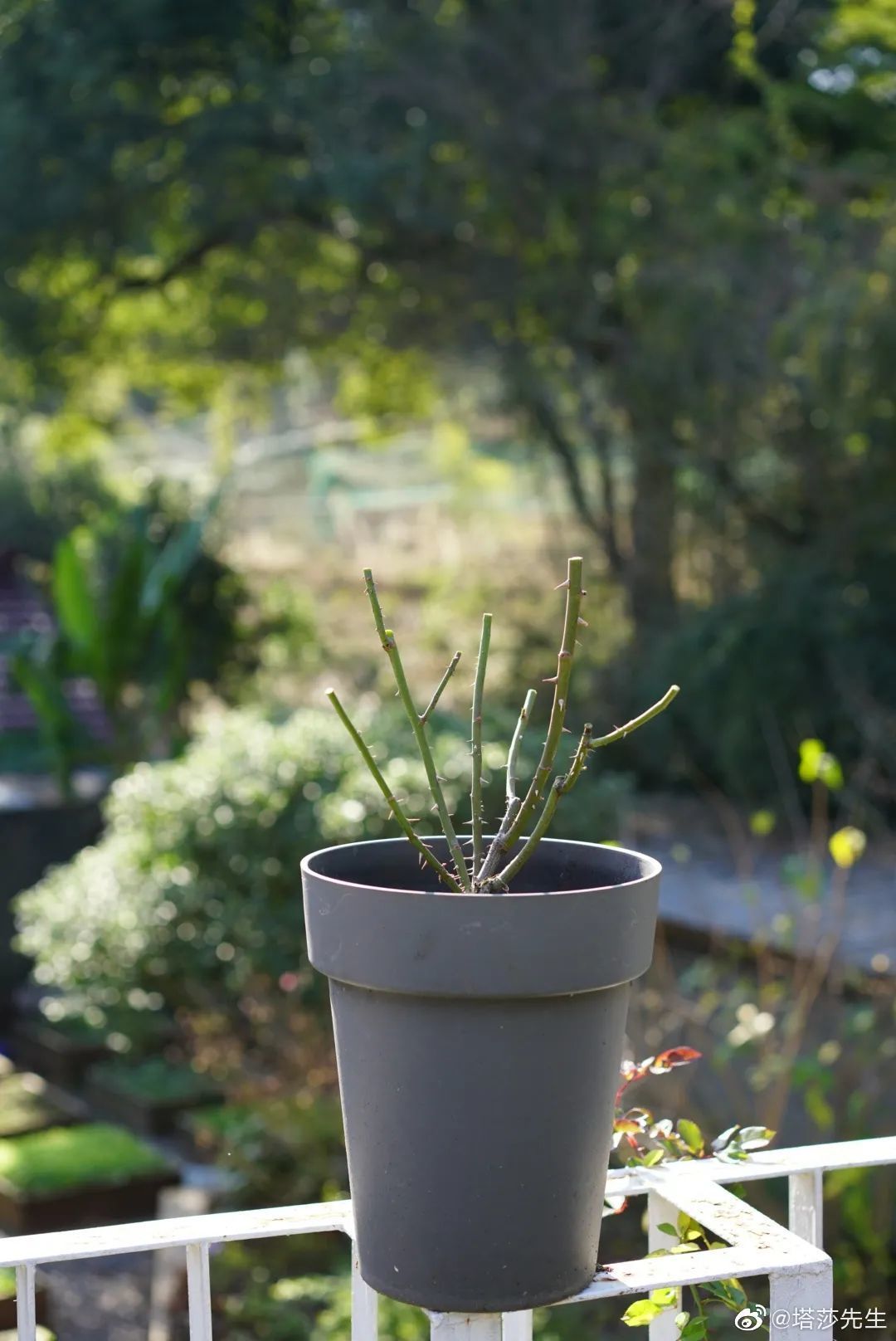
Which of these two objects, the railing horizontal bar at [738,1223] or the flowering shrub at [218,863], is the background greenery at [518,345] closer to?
the flowering shrub at [218,863]

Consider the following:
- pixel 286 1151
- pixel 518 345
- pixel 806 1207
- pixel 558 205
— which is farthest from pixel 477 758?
pixel 518 345

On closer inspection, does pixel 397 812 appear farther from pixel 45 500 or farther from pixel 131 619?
pixel 45 500

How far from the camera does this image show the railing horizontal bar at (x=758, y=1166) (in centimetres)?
150

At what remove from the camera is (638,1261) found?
1369 millimetres

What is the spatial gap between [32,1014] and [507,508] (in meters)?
8.34

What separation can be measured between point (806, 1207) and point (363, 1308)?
464mm

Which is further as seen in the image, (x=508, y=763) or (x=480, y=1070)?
(x=508, y=763)

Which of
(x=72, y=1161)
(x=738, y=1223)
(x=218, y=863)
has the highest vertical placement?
(x=738, y=1223)

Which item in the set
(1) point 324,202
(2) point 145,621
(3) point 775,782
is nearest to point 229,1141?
(2) point 145,621

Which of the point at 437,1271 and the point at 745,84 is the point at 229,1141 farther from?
the point at 745,84

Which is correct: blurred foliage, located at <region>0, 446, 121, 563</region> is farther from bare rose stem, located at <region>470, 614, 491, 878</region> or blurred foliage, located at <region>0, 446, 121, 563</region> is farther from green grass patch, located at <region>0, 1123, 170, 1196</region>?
bare rose stem, located at <region>470, 614, 491, 878</region>

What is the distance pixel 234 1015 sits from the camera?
16.7 ft

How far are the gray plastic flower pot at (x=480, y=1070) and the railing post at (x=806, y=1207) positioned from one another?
0.30 m

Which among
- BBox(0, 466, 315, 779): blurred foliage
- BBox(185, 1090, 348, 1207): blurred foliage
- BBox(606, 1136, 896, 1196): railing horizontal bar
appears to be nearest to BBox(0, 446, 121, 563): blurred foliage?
BBox(0, 466, 315, 779): blurred foliage
